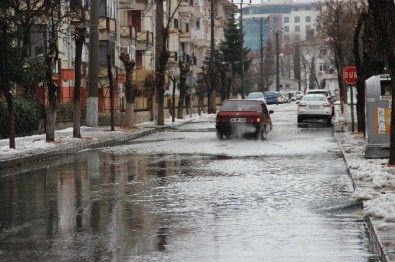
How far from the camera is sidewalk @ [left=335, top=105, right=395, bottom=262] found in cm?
926

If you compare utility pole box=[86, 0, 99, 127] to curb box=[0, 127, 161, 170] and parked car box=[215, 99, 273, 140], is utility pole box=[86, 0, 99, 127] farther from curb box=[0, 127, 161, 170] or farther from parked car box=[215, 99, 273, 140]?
parked car box=[215, 99, 273, 140]

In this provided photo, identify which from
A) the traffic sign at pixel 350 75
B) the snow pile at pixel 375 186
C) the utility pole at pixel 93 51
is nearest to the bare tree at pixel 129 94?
the utility pole at pixel 93 51

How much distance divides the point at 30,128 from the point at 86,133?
272cm

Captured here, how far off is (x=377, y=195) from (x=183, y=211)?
297 centimetres

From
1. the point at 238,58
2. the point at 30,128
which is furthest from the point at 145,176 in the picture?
the point at 238,58

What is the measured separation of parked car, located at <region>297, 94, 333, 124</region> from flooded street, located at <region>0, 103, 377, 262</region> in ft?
73.4

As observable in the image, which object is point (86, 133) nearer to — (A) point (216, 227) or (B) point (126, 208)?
(B) point (126, 208)

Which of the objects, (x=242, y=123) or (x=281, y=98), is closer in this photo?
(x=242, y=123)

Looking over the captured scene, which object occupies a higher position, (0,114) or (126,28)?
(126,28)

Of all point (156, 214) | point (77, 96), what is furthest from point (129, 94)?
point (156, 214)

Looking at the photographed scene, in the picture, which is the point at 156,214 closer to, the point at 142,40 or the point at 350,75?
the point at 350,75

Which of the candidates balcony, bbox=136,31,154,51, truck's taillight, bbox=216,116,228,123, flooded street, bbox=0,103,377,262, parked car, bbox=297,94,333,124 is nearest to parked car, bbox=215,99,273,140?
truck's taillight, bbox=216,116,228,123

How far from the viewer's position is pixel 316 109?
46.0 meters

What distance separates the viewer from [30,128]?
34594 mm
